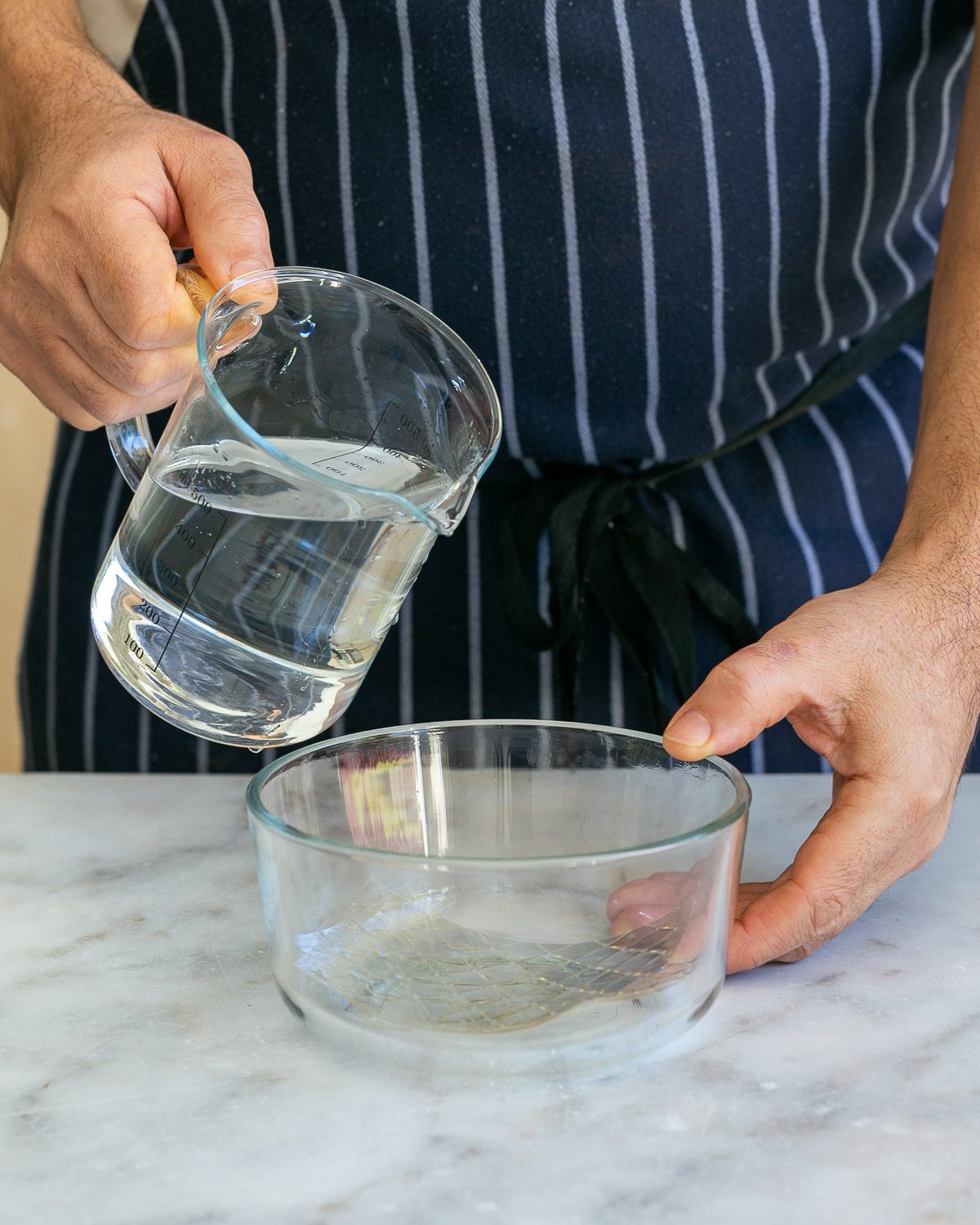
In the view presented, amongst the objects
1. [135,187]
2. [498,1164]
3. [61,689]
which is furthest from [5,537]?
[498,1164]

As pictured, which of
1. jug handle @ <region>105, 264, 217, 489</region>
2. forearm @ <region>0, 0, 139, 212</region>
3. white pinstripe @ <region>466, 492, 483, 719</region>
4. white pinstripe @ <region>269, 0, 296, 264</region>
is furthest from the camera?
white pinstripe @ <region>466, 492, 483, 719</region>

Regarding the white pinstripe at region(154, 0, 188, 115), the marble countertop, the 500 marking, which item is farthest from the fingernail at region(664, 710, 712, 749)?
the white pinstripe at region(154, 0, 188, 115)

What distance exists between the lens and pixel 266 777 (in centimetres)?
50

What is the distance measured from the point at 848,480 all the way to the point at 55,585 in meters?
0.58

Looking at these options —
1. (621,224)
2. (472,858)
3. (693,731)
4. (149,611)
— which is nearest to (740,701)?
(693,731)

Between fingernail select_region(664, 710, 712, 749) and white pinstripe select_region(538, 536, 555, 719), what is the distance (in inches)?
15.5

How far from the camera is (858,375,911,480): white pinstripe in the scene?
937 millimetres

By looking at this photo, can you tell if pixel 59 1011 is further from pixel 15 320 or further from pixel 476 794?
pixel 15 320

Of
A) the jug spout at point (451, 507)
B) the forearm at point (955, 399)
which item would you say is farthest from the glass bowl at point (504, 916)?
the forearm at point (955, 399)

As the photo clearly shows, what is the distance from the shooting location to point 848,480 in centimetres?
92

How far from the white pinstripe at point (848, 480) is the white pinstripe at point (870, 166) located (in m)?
0.07

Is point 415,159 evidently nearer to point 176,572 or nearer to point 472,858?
point 176,572

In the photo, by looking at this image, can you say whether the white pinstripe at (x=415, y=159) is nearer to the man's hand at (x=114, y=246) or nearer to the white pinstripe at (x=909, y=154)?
the man's hand at (x=114, y=246)

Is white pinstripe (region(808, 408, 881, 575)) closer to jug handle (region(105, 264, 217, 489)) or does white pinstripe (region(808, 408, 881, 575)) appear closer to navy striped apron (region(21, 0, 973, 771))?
navy striped apron (region(21, 0, 973, 771))
